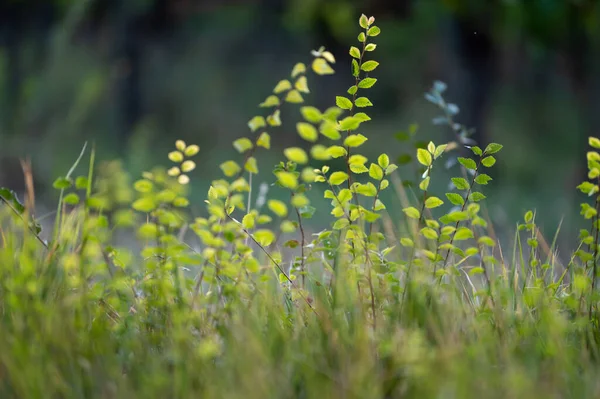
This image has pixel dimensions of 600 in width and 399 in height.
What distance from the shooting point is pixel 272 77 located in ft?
29.7

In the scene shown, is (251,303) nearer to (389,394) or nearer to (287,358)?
(287,358)

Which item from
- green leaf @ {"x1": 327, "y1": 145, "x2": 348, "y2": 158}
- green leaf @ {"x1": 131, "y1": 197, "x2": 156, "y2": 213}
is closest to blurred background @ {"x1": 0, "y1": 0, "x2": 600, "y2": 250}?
green leaf @ {"x1": 327, "y1": 145, "x2": 348, "y2": 158}

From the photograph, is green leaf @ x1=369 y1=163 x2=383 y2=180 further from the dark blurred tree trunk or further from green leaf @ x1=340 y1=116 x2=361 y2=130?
the dark blurred tree trunk

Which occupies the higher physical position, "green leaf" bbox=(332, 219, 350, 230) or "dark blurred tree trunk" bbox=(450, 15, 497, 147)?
"dark blurred tree trunk" bbox=(450, 15, 497, 147)

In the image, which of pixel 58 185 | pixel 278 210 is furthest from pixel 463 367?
pixel 58 185

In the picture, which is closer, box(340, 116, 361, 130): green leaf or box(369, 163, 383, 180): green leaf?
box(340, 116, 361, 130): green leaf

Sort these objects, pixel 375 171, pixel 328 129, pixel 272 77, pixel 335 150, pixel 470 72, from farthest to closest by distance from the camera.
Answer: pixel 272 77 < pixel 470 72 < pixel 375 171 < pixel 335 150 < pixel 328 129

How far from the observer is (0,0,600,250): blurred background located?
232 inches

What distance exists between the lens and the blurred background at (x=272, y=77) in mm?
5895

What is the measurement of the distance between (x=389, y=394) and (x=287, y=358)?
0.18 metres

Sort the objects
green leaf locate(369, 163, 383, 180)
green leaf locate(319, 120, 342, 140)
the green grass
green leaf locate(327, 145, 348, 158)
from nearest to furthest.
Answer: the green grass → green leaf locate(319, 120, 342, 140) → green leaf locate(327, 145, 348, 158) → green leaf locate(369, 163, 383, 180)

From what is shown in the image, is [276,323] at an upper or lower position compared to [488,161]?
lower

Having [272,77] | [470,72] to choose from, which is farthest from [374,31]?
[272,77]

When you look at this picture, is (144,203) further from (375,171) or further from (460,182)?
(460,182)
